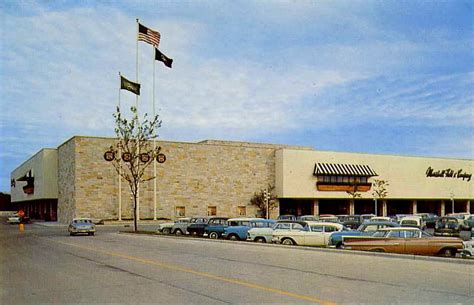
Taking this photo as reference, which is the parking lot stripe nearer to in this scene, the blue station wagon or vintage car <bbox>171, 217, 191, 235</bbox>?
the blue station wagon

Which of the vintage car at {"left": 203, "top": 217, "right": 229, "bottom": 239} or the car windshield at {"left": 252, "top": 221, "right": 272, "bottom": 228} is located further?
the vintage car at {"left": 203, "top": 217, "right": 229, "bottom": 239}

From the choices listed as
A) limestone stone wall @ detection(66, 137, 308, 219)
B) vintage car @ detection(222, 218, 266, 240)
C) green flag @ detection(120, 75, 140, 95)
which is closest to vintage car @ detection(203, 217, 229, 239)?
vintage car @ detection(222, 218, 266, 240)

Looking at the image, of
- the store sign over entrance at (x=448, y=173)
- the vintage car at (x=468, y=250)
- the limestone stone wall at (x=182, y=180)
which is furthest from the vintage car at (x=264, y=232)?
the store sign over entrance at (x=448, y=173)

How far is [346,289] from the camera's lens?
10.9 m

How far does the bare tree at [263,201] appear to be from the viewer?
66.9 meters

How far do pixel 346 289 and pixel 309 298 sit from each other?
1392 mm

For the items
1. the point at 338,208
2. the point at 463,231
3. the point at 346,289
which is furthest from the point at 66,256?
the point at 338,208

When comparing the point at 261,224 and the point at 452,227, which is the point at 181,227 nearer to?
the point at 261,224

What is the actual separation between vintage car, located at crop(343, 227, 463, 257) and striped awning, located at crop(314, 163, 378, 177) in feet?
161

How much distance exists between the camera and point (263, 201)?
66.8 m

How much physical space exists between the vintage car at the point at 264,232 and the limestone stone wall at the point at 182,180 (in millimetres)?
34252

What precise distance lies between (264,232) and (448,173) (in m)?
63.4

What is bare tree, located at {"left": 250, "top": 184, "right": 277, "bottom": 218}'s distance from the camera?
2633 inches

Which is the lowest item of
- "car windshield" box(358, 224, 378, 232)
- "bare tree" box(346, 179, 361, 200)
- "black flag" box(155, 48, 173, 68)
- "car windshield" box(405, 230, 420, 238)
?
"car windshield" box(358, 224, 378, 232)
